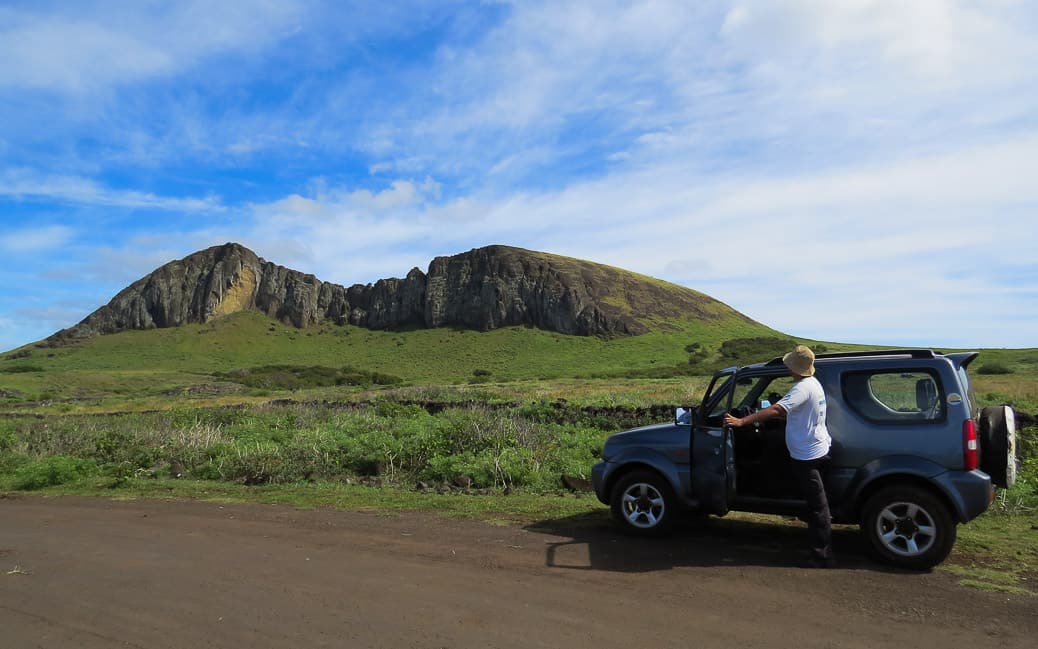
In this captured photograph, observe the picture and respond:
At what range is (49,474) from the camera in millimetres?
14469

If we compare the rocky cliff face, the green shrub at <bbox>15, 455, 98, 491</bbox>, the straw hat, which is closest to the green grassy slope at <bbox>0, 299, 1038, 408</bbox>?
the rocky cliff face

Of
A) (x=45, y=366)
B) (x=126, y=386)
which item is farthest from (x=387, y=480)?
(x=45, y=366)

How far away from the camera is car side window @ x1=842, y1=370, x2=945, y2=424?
667 centimetres

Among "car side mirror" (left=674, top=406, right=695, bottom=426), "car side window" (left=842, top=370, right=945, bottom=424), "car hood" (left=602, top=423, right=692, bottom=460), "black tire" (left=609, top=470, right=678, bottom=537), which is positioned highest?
"car side window" (left=842, top=370, right=945, bottom=424)

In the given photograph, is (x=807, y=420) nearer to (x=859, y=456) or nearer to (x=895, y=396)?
Answer: (x=859, y=456)

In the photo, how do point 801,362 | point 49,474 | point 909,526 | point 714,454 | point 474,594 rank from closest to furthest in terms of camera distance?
1. point 474,594
2. point 909,526
3. point 801,362
4. point 714,454
5. point 49,474

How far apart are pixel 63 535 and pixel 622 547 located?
6.99 meters

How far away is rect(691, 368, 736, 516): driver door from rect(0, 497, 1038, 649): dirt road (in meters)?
0.53

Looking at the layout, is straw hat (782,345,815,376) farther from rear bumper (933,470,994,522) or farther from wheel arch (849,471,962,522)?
rear bumper (933,470,994,522)

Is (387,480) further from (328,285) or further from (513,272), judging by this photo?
(328,285)

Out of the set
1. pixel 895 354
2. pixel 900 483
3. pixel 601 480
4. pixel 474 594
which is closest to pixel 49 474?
pixel 601 480

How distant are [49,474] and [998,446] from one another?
53.2 feet

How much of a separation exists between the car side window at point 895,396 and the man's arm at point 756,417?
780mm

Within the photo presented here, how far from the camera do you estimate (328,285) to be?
497 feet
